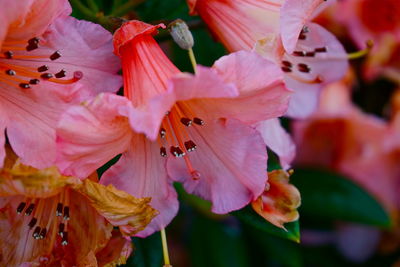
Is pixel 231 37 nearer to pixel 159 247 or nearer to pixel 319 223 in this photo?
pixel 159 247

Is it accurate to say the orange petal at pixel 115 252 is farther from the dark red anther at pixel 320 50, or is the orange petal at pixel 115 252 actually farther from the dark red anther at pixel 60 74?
the dark red anther at pixel 320 50

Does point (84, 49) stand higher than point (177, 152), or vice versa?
point (84, 49)

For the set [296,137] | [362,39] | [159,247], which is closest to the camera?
[159,247]

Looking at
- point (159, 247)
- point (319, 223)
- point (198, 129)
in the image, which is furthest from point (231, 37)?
point (319, 223)

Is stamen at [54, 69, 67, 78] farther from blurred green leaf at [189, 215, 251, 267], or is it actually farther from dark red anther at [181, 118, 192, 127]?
blurred green leaf at [189, 215, 251, 267]

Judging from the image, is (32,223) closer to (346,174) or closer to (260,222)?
(260,222)

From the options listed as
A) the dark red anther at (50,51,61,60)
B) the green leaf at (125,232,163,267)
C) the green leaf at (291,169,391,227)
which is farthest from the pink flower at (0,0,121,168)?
the green leaf at (291,169,391,227)

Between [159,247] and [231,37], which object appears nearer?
[231,37]

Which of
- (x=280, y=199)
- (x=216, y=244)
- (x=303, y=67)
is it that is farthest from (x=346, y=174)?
(x=280, y=199)
